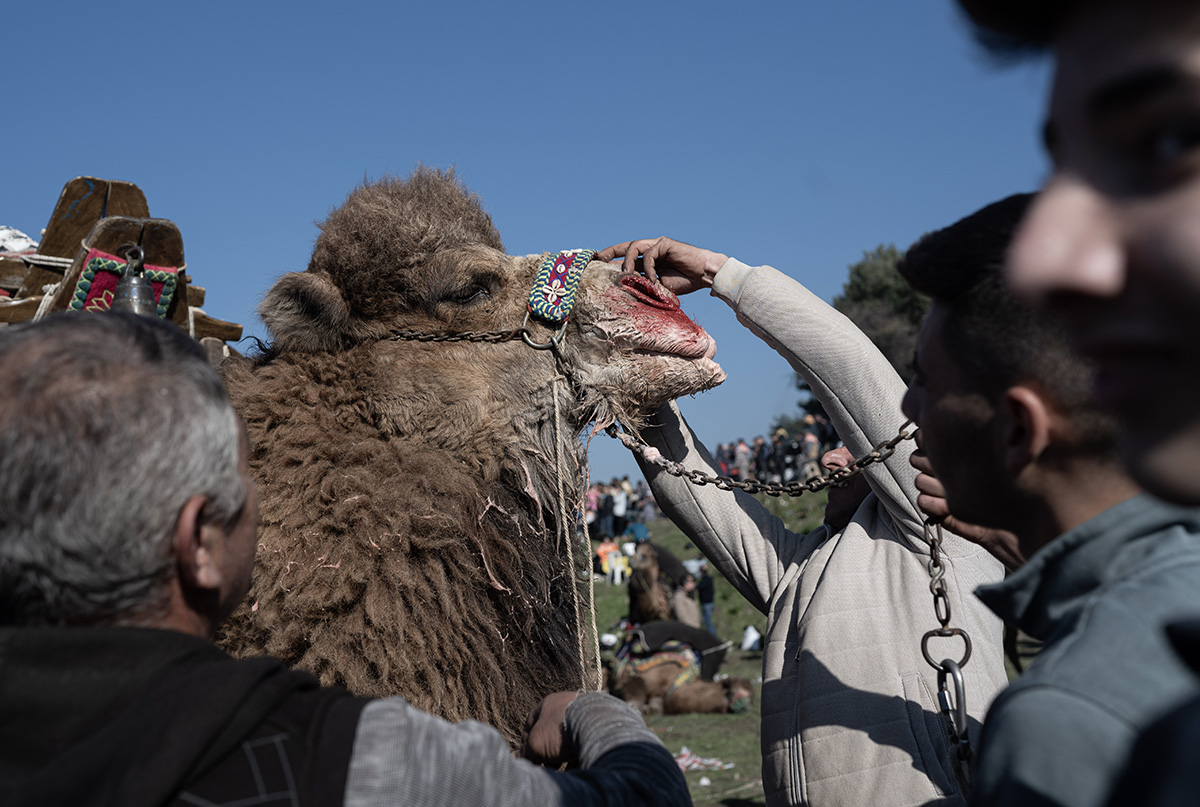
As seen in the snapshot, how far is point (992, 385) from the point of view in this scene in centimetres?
127

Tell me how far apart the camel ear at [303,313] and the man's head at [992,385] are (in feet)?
7.26

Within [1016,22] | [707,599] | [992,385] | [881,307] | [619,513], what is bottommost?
[992,385]

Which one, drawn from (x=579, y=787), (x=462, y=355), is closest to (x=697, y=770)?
(x=462, y=355)

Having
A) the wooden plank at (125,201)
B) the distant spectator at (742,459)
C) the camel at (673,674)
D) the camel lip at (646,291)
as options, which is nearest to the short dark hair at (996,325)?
the camel lip at (646,291)

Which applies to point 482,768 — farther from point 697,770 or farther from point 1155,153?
point 697,770

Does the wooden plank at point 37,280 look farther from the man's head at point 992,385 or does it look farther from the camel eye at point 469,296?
the man's head at point 992,385

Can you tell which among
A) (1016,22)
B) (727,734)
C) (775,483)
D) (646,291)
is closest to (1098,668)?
(1016,22)

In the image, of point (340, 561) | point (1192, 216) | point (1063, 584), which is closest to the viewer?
point (1192, 216)

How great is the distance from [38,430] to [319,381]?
6.22 feet

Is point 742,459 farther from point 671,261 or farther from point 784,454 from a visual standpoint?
point 671,261

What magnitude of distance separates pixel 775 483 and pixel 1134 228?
7.77 feet

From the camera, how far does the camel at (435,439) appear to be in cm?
256

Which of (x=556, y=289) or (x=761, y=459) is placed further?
(x=761, y=459)

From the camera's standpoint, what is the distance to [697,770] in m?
7.31
